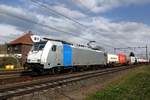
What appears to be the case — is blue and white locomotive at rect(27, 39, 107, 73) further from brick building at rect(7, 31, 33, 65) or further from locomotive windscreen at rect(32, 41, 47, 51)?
brick building at rect(7, 31, 33, 65)

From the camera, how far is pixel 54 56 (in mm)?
24875

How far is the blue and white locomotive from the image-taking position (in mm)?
23297

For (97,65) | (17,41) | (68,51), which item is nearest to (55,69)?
(68,51)

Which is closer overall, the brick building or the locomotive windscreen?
the locomotive windscreen

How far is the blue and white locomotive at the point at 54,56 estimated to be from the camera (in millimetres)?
23297

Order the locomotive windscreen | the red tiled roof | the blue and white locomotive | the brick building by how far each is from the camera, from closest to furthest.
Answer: the blue and white locomotive < the locomotive windscreen < the brick building < the red tiled roof

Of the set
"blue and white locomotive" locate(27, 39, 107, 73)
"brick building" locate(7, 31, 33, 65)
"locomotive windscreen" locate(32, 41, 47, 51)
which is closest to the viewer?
"blue and white locomotive" locate(27, 39, 107, 73)

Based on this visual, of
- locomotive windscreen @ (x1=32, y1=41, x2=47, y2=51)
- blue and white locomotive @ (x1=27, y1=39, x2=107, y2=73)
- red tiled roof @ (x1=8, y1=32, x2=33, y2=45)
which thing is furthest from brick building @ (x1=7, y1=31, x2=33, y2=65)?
locomotive windscreen @ (x1=32, y1=41, x2=47, y2=51)

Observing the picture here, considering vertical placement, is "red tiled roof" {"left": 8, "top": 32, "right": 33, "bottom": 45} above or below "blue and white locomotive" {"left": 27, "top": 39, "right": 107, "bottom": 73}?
above

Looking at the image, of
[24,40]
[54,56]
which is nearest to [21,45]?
[24,40]

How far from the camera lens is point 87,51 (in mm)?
36500

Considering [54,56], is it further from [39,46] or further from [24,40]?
[24,40]

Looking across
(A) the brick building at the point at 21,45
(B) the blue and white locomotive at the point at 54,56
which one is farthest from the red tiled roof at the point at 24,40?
(B) the blue and white locomotive at the point at 54,56

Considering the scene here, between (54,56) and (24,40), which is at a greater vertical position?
(24,40)
